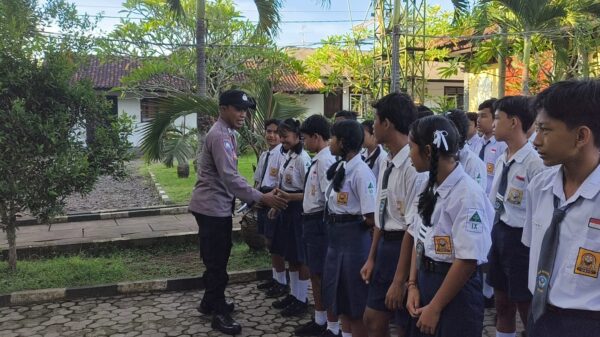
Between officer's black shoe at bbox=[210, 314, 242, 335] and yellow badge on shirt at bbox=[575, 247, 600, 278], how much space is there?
9.61 feet

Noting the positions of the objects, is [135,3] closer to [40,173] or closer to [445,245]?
[40,173]

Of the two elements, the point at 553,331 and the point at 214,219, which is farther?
the point at 214,219

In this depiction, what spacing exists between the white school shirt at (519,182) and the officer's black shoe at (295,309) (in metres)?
1.97

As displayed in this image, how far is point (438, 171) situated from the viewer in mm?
2236

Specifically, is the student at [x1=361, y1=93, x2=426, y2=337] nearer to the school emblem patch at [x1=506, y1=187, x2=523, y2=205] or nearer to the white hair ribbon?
the white hair ribbon

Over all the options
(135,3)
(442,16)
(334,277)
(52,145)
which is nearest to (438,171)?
(334,277)

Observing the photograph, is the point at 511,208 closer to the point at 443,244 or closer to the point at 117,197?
the point at 443,244

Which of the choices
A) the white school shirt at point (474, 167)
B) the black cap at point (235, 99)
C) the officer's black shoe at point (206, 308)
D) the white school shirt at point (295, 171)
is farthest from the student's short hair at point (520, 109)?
the officer's black shoe at point (206, 308)

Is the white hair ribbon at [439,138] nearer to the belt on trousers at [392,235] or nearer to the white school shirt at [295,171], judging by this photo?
the belt on trousers at [392,235]

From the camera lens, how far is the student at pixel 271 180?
4902mm

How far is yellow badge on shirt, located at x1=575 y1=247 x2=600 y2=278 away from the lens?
1.58 metres

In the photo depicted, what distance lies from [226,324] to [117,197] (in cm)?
816

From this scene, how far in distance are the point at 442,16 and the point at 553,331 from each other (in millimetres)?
15280

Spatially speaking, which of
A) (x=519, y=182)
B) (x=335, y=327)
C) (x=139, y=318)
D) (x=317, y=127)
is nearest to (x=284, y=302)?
(x=335, y=327)
